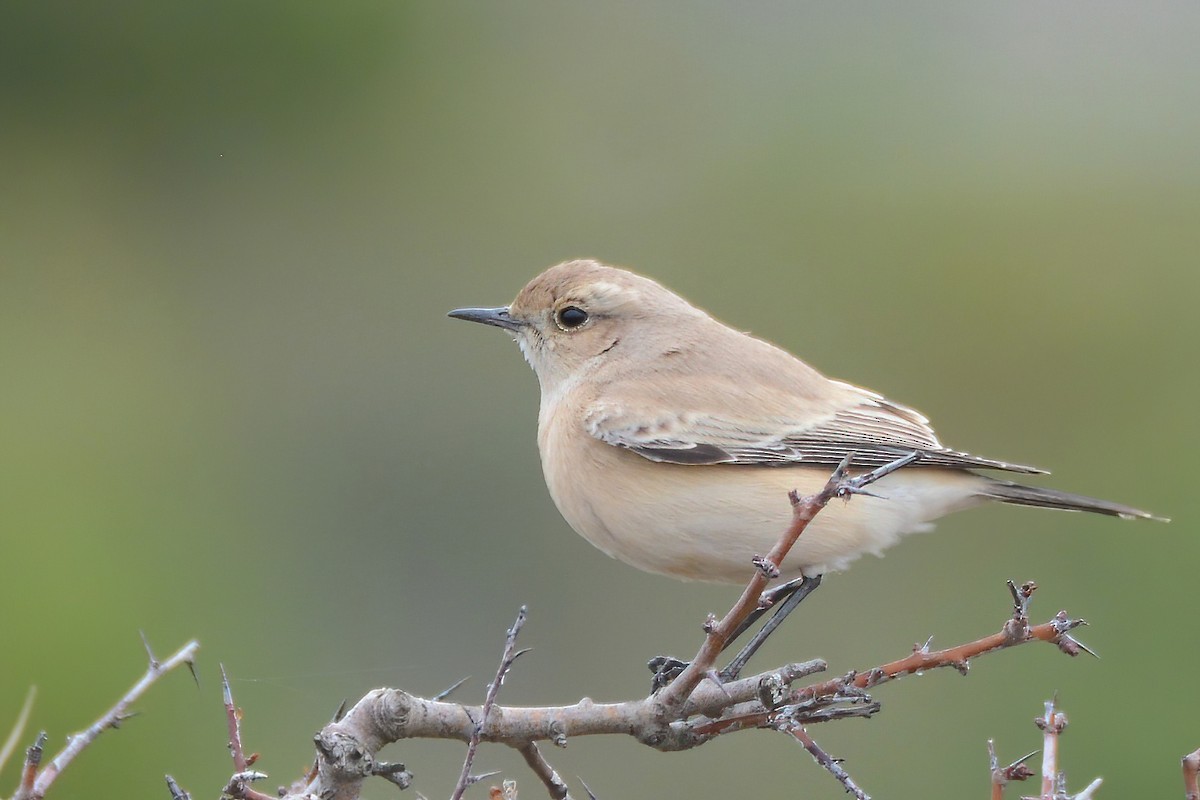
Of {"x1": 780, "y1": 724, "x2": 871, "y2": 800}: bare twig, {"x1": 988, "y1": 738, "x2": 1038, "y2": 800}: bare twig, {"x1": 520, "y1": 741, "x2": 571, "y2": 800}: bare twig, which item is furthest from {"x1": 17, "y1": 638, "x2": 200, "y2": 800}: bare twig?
{"x1": 988, "y1": 738, "x2": 1038, "y2": 800}: bare twig

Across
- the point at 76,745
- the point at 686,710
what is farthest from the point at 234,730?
the point at 686,710

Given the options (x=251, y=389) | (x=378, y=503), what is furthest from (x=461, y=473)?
(x=251, y=389)

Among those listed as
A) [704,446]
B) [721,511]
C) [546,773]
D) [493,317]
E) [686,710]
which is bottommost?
[546,773]

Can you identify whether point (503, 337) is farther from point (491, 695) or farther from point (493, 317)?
point (491, 695)

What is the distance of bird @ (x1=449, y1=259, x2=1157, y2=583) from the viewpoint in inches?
140

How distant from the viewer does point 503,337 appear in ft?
26.6

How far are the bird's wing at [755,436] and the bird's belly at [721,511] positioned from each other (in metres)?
0.04

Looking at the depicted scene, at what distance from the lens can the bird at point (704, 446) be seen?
3.56 metres

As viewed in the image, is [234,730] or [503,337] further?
[503,337]

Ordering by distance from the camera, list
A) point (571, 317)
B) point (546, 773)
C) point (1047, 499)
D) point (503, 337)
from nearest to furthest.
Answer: point (546, 773)
point (1047, 499)
point (571, 317)
point (503, 337)

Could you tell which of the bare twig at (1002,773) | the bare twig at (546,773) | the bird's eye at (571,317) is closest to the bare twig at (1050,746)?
the bare twig at (1002,773)

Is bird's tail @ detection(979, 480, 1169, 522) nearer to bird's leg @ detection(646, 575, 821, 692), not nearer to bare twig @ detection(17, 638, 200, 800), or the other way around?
bird's leg @ detection(646, 575, 821, 692)

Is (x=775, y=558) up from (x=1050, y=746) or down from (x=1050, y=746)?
up

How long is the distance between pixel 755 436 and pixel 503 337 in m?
4.41
